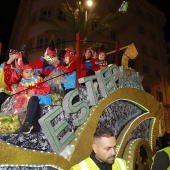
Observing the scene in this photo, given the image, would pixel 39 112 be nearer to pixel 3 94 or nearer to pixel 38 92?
pixel 38 92

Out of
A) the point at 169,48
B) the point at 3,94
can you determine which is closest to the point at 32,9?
the point at 3,94

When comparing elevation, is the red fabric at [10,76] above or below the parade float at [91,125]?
above

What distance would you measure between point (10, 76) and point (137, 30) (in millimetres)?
24760

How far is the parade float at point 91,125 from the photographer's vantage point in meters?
2.87

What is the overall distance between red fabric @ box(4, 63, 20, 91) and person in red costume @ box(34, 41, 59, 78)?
77 cm

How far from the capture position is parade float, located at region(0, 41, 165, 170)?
2869mm

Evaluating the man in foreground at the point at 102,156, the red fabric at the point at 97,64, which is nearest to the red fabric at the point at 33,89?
the man in foreground at the point at 102,156

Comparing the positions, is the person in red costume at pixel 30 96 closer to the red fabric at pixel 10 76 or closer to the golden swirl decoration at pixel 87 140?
the red fabric at pixel 10 76

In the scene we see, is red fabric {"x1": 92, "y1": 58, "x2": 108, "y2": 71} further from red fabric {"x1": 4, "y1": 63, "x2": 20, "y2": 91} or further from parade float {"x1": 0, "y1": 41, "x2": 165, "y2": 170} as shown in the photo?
red fabric {"x1": 4, "y1": 63, "x2": 20, "y2": 91}

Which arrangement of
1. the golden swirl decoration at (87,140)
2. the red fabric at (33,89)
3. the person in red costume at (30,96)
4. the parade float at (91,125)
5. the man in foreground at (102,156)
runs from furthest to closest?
1. the red fabric at (33,89)
2. the person in red costume at (30,96)
3. the parade float at (91,125)
4. the golden swirl decoration at (87,140)
5. the man in foreground at (102,156)

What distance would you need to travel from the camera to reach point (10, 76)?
418cm

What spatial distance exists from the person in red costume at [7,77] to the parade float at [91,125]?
721mm

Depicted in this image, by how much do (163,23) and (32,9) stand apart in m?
18.6

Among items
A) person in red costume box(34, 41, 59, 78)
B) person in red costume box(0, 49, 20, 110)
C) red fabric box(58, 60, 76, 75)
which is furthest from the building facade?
person in red costume box(0, 49, 20, 110)
